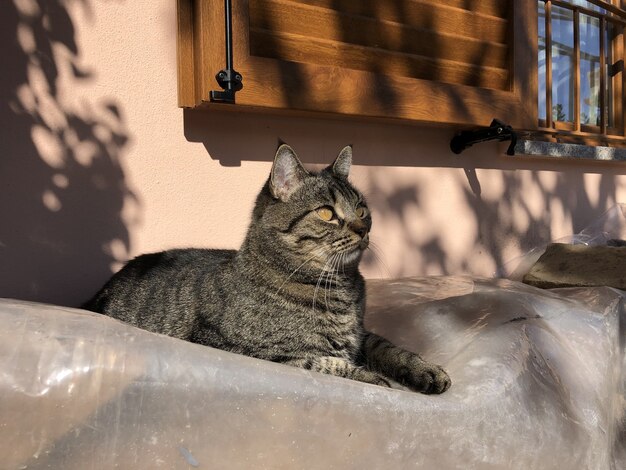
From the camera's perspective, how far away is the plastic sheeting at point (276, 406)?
3.79 ft

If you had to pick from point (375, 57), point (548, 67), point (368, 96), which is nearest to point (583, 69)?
point (548, 67)

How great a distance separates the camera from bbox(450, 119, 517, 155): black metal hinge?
10.1ft

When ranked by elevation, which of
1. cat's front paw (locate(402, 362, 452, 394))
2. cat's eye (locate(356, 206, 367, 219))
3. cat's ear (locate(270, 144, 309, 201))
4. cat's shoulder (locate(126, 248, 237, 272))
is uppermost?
cat's ear (locate(270, 144, 309, 201))

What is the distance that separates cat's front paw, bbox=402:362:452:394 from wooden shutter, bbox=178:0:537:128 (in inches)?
51.8

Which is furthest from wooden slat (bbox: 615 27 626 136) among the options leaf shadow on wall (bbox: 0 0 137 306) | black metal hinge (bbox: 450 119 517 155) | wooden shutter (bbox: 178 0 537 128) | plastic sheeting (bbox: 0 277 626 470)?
leaf shadow on wall (bbox: 0 0 137 306)

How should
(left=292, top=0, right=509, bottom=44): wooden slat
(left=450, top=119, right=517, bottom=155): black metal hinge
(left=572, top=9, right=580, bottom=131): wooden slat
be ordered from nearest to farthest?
1. (left=292, top=0, right=509, bottom=44): wooden slat
2. (left=450, top=119, right=517, bottom=155): black metal hinge
3. (left=572, top=9, right=580, bottom=131): wooden slat

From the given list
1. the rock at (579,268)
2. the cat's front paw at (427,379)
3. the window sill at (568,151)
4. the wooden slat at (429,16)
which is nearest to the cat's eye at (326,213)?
the cat's front paw at (427,379)

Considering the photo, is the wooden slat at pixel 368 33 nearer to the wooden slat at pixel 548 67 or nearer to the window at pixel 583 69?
the wooden slat at pixel 548 67

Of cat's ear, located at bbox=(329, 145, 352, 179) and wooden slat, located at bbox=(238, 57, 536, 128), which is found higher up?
wooden slat, located at bbox=(238, 57, 536, 128)

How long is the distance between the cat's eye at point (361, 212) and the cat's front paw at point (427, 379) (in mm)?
603

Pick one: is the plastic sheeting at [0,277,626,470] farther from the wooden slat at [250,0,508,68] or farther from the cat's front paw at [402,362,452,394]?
the wooden slat at [250,0,508,68]

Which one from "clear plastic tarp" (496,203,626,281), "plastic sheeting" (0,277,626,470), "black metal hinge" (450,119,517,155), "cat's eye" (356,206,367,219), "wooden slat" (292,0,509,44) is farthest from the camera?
"clear plastic tarp" (496,203,626,281)

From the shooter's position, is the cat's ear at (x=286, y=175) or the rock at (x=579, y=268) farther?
the rock at (x=579, y=268)

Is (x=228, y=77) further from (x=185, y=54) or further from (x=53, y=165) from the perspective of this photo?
(x=53, y=165)
